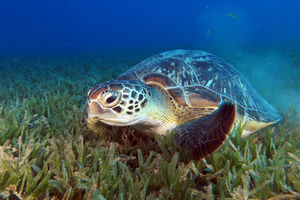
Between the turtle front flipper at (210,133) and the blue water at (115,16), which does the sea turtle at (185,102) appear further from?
the blue water at (115,16)

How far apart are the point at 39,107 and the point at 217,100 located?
6.68ft

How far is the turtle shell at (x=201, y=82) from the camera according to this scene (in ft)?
6.09

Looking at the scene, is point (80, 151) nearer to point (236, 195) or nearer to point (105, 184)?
point (105, 184)

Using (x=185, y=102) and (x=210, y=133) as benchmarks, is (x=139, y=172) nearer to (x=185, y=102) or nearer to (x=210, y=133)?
(x=210, y=133)

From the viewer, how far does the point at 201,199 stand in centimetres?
92

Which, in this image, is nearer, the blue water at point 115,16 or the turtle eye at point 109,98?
the turtle eye at point 109,98

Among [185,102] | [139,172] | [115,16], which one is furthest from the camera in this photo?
[115,16]

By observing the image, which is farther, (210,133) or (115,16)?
(115,16)

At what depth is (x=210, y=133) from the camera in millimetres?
1210

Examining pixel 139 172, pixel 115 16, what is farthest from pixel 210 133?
pixel 115 16

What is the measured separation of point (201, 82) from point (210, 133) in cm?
91

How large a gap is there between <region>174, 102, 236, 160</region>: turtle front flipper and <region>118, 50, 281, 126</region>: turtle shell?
52 centimetres

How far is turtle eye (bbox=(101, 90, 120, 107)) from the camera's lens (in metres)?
1.37

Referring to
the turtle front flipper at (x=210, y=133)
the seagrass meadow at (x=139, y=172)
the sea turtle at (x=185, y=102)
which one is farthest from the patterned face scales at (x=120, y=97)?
the turtle front flipper at (x=210, y=133)
